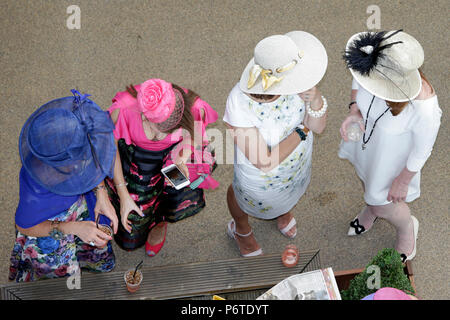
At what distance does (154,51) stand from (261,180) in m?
2.01

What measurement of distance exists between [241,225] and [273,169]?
2.37 ft

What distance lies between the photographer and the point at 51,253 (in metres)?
2.49

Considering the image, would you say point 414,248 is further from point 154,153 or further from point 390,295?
point 154,153

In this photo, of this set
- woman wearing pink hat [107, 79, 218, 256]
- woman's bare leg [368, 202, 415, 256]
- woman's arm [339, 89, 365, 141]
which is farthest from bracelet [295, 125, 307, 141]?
woman's bare leg [368, 202, 415, 256]

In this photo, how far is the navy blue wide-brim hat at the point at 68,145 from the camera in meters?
1.99

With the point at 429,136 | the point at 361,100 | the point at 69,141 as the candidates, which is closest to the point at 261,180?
the point at 361,100

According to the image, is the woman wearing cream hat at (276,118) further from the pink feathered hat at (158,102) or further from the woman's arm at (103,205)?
the woman's arm at (103,205)

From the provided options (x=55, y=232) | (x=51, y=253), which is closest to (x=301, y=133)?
(x=55, y=232)

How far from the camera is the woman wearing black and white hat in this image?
2.17 metres

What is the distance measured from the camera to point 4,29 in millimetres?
4223

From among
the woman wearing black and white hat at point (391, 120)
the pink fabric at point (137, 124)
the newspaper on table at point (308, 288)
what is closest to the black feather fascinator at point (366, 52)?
the woman wearing black and white hat at point (391, 120)

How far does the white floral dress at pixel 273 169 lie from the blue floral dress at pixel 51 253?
86 centimetres

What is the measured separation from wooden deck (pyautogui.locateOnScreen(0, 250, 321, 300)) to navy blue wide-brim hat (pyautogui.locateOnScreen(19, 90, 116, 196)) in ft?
1.58
